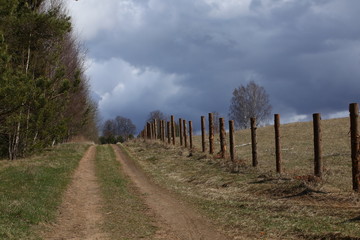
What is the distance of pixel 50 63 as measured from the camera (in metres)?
27.9

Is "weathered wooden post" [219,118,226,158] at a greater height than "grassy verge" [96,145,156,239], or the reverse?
"weathered wooden post" [219,118,226,158]

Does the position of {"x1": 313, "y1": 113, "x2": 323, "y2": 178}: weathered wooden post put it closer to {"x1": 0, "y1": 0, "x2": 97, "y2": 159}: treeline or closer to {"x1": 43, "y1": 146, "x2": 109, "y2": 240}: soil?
{"x1": 43, "y1": 146, "x2": 109, "y2": 240}: soil

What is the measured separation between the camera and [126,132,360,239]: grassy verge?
8.59 metres

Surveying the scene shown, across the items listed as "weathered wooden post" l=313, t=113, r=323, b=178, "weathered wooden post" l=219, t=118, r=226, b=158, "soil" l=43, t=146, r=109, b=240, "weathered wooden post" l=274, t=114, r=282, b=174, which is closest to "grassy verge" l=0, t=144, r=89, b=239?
"soil" l=43, t=146, r=109, b=240

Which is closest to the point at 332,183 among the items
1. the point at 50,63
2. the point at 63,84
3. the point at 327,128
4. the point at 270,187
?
the point at 270,187

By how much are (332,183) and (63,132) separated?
18513 millimetres

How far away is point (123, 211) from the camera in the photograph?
11.5 meters

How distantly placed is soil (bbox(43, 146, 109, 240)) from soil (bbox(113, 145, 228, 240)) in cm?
143

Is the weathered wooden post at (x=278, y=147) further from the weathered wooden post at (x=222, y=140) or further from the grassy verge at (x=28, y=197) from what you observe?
the grassy verge at (x=28, y=197)

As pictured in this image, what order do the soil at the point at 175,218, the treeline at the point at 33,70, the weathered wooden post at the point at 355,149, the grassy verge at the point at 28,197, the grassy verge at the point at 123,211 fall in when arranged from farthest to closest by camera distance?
1. the treeline at the point at 33,70
2. the weathered wooden post at the point at 355,149
3. the grassy verge at the point at 123,211
4. the grassy verge at the point at 28,197
5. the soil at the point at 175,218

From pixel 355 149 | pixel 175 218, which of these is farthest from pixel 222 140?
pixel 175 218

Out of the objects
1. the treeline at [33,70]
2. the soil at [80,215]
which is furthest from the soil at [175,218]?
the treeline at [33,70]

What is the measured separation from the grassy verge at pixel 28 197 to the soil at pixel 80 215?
0.30 m

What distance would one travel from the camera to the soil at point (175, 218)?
28.7 feet
